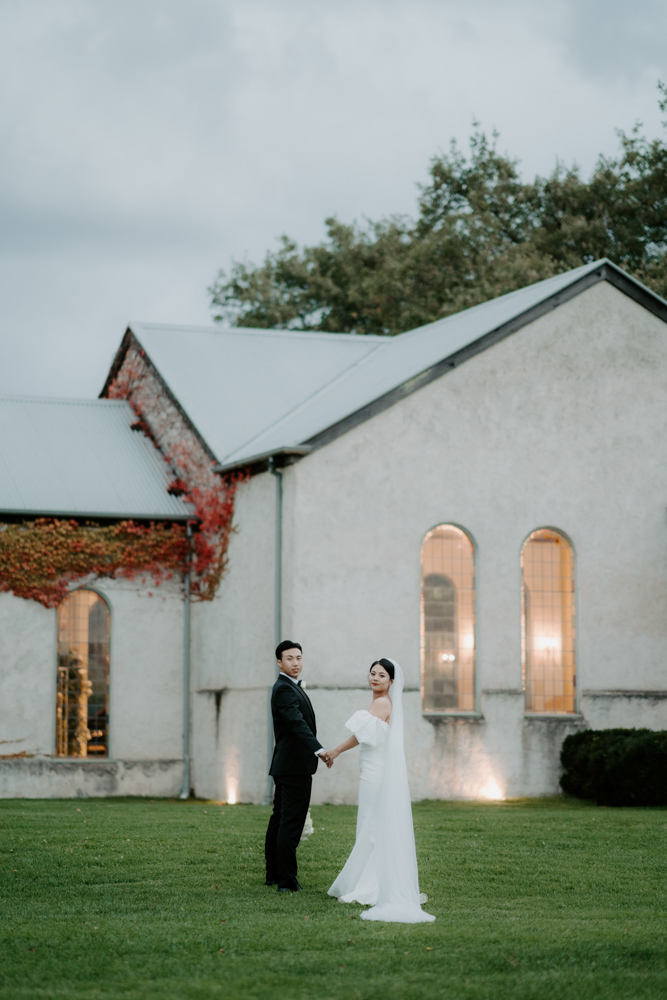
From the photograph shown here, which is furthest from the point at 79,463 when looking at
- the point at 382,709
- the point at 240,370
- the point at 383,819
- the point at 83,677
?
the point at 383,819

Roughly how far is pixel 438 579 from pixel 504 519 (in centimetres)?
143

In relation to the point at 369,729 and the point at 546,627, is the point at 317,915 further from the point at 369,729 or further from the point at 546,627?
the point at 546,627

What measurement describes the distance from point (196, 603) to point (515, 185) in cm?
2400

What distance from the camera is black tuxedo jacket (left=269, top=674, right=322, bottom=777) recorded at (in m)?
10.6

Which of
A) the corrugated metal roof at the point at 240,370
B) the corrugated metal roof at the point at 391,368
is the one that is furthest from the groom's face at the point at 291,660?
the corrugated metal roof at the point at 240,370

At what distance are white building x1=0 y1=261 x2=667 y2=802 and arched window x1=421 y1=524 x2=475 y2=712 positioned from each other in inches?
1.3

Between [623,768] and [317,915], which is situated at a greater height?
[623,768]

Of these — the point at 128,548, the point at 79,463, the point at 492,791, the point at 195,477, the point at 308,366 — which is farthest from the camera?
the point at 308,366

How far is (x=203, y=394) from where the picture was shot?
23.3 m

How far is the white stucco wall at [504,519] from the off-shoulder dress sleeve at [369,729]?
7.88 m

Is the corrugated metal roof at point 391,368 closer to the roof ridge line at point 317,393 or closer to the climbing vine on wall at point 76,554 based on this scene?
the roof ridge line at point 317,393

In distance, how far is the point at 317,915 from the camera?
9586 millimetres

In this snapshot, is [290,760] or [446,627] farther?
[446,627]

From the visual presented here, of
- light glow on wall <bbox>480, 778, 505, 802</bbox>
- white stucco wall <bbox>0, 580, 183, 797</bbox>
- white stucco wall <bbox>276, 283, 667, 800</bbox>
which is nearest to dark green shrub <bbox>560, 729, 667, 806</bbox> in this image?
white stucco wall <bbox>276, 283, 667, 800</bbox>
